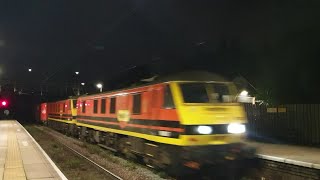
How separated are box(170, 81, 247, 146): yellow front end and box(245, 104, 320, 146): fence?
7270 millimetres

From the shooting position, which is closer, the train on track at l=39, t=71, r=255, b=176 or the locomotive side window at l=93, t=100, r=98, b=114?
the train on track at l=39, t=71, r=255, b=176

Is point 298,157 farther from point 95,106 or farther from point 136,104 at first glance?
point 95,106

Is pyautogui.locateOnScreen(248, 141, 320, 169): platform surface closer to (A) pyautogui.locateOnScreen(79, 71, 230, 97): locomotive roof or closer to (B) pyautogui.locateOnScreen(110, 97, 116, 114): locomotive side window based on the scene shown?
(A) pyautogui.locateOnScreen(79, 71, 230, 97): locomotive roof

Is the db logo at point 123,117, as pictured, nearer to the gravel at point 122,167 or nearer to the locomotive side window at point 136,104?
the locomotive side window at point 136,104

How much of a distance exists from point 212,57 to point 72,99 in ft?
71.1

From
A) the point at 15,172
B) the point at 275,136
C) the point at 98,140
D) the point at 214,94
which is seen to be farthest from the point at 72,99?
the point at 214,94

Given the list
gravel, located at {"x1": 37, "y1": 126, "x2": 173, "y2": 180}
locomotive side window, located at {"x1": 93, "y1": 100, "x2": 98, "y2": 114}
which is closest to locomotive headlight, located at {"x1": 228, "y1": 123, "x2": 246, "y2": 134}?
gravel, located at {"x1": 37, "y1": 126, "x2": 173, "y2": 180}

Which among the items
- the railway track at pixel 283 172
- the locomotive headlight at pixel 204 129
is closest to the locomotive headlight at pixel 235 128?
the locomotive headlight at pixel 204 129

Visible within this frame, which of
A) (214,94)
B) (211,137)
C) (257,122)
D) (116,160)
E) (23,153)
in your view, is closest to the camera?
(211,137)

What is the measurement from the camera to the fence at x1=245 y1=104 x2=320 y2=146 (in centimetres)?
1798

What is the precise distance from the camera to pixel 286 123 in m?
19.6

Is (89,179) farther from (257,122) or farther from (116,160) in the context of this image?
(257,122)

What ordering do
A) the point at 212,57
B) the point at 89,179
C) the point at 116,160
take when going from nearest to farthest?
the point at 89,179 → the point at 116,160 → the point at 212,57

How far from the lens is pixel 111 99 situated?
62.0 feet
